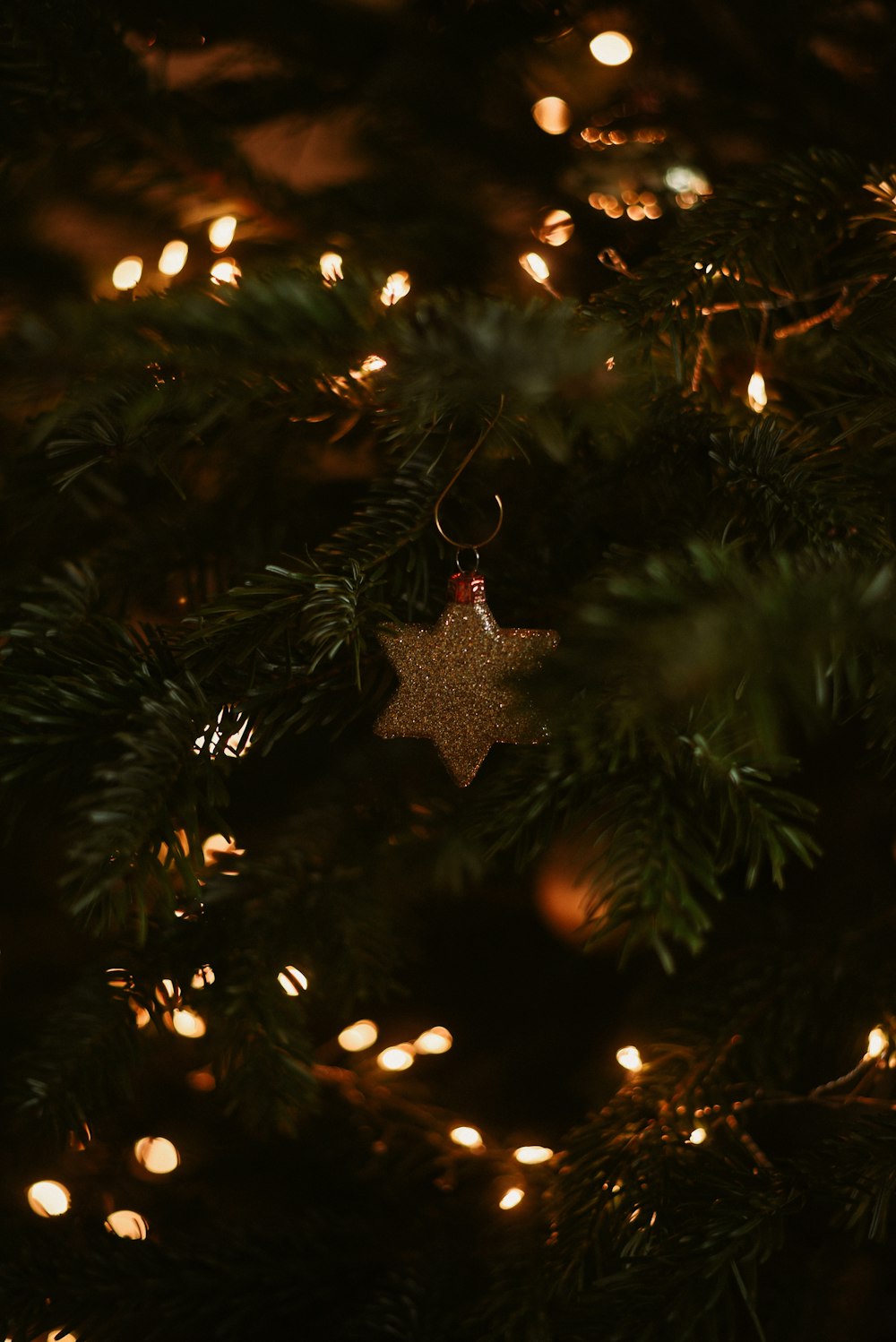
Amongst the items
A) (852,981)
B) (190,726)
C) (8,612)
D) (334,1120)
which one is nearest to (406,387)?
(190,726)

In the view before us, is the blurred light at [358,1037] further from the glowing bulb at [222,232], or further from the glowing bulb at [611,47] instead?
the glowing bulb at [611,47]

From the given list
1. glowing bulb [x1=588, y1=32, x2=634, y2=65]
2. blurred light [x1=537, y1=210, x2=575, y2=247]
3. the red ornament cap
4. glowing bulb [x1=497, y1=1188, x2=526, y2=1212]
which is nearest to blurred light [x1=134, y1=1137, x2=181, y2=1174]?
glowing bulb [x1=497, y1=1188, x2=526, y2=1212]

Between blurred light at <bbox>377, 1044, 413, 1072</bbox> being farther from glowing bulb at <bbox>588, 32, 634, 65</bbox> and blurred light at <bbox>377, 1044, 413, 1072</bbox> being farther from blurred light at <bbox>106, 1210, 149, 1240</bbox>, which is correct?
glowing bulb at <bbox>588, 32, 634, 65</bbox>

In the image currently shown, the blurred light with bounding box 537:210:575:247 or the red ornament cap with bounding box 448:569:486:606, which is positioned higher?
the blurred light with bounding box 537:210:575:247

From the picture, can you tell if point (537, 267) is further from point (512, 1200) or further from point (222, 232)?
point (512, 1200)

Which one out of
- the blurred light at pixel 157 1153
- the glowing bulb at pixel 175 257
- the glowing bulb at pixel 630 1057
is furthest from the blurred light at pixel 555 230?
the blurred light at pixel 157 1153

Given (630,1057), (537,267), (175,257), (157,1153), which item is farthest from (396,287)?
(157,1153)
